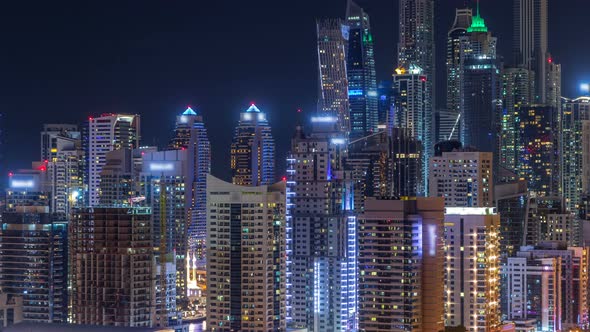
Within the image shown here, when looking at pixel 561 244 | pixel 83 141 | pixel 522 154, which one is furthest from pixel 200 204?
pixel 522 154

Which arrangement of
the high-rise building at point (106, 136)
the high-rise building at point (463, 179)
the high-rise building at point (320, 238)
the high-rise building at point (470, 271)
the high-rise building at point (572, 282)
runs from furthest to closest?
the high-rise building at point (106, 136) < the high-rise building at point (463, 179) < the high-rise building at point (572, 282) < the high-rise building at point (320, 238) < the high-rise building at point (470, 271)

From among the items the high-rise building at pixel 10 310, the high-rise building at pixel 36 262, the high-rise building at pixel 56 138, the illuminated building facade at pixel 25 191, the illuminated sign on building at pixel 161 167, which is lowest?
the high-rise building at pixel 10 310

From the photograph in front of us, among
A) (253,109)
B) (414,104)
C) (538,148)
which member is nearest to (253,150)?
(253,109)

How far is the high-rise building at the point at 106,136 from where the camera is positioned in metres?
31.3

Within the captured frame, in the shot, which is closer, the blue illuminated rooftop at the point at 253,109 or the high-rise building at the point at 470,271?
the high-rise building at the point at 470,271

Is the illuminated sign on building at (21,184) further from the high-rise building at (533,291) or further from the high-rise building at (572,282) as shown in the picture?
the high-rise building at (572,282)

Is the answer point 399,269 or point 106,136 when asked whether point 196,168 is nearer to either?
point 106,136

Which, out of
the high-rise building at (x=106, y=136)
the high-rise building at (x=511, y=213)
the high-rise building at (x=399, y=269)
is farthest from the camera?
the high-rise building at (x=106, y=136)

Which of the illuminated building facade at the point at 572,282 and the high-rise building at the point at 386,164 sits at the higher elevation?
the high-rise building at the point at 386,164

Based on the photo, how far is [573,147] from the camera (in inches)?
1425

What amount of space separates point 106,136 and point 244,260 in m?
10.8

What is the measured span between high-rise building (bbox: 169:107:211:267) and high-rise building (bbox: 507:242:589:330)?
248 inches

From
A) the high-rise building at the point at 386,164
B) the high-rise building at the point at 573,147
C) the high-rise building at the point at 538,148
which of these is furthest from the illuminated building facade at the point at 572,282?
the high-rise building at the point at 573,147

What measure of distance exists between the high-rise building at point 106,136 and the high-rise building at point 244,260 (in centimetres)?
903
